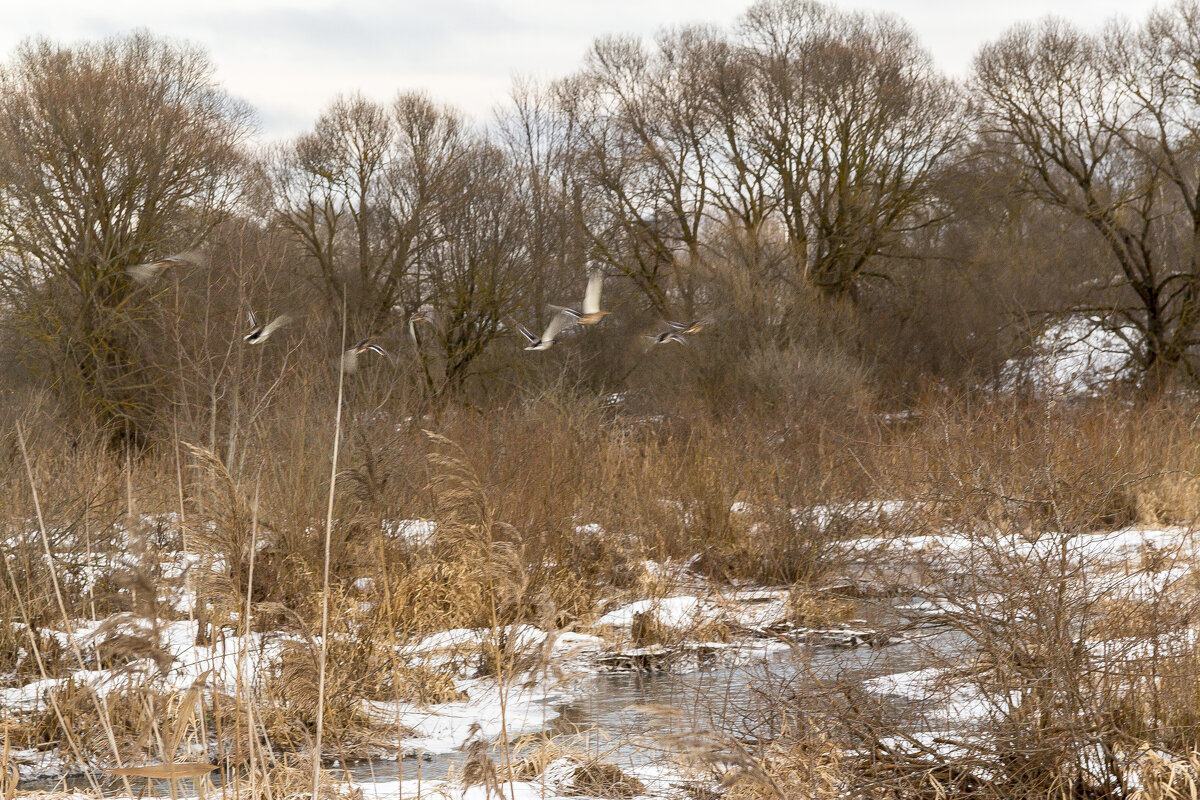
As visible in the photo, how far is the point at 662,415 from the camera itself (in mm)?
16562

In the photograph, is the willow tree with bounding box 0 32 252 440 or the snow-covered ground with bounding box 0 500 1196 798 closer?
the snow-covered ground with bounding box 0 500 1196 798

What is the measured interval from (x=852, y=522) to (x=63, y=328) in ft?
37.7

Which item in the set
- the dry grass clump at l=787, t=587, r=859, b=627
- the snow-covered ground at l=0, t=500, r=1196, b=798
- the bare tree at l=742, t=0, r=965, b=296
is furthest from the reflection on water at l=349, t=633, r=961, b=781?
the bare tree at l=742, t=0, r=965, b=296

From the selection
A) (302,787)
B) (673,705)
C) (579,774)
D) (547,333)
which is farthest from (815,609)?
(302,787)

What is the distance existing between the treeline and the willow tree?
108mm

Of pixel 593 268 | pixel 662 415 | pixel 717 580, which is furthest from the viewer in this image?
pixel 593 268

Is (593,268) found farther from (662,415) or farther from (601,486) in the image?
(601,486)

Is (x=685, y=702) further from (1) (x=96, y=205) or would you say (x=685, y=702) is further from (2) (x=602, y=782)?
(1) (x=96, y=205)

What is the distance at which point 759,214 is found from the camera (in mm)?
22484

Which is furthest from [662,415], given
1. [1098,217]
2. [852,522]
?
[1098,217]

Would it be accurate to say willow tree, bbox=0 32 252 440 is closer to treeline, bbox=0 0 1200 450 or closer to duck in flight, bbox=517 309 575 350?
treeline, bbox=0 0 1200 450

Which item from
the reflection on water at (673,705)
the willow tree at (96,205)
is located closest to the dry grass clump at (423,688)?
the reflection on water at (673,705)

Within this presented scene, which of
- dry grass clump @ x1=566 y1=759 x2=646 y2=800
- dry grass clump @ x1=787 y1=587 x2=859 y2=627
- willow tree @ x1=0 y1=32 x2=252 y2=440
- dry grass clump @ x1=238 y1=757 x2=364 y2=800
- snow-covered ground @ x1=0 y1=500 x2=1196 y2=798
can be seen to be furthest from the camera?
willow tree @ x1=0 y1=32 x2=252 y2=440

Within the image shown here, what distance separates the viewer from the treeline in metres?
17.5
